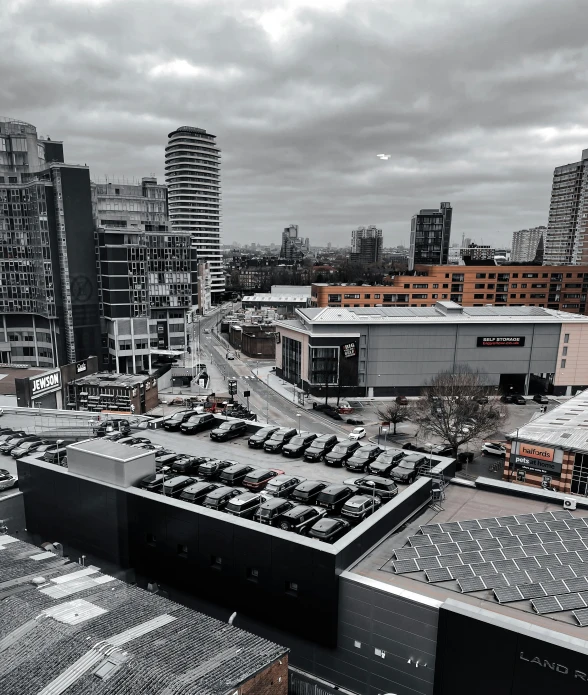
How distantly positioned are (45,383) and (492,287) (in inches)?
3440

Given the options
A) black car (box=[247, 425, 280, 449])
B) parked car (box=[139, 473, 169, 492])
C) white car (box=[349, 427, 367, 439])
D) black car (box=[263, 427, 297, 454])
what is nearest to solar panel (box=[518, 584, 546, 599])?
black car (box=[263, 427, 297, 454])

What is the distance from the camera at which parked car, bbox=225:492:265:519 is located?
21.0 metres

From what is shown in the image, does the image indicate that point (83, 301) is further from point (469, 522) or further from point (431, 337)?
point (469, 522)

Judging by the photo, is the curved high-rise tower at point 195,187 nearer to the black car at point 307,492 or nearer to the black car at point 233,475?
the black car at point 233,475

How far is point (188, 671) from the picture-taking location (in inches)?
550

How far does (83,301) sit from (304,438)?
6406 centimetres

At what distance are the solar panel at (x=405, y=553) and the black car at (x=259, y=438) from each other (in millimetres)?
12485

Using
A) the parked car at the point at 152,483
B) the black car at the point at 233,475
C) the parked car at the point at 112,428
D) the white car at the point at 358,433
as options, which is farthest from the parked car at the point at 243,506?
the white car at the point at 358,433

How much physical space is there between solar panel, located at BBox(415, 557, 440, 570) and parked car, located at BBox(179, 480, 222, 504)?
9.62 metres

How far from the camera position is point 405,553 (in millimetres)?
18984

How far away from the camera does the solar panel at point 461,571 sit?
17.6m

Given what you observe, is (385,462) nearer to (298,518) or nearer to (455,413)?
(298,518)

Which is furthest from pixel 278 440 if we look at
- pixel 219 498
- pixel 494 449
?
pixel 494 449

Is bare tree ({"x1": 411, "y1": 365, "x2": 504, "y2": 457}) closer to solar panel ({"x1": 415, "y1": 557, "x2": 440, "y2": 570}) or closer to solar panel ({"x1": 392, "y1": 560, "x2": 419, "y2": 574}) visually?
solar panel ({"x1": 415, "y1": 557, "x2": 440, "y2": 570})
